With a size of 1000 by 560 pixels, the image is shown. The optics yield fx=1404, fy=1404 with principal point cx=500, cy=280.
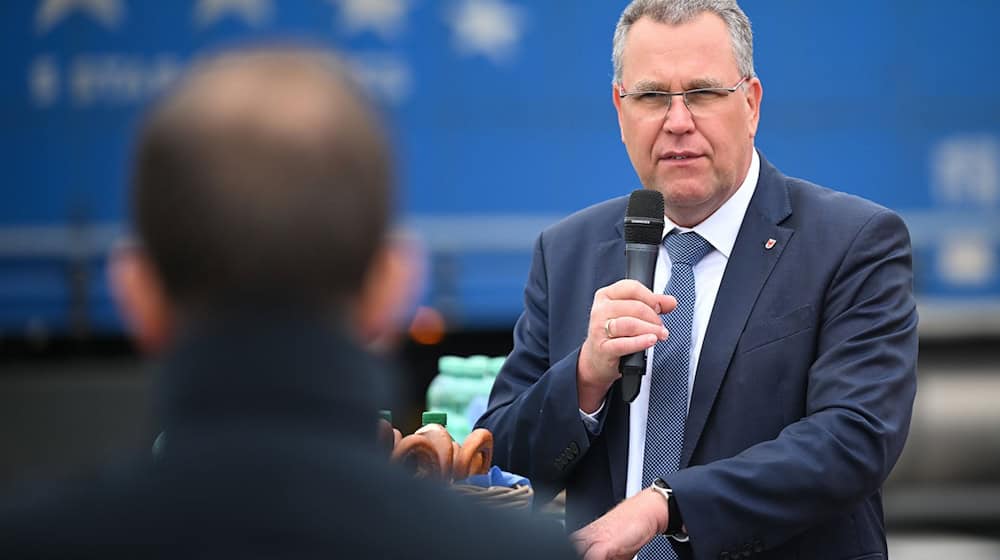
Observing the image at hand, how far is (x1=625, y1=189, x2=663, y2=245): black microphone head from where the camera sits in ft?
6.79

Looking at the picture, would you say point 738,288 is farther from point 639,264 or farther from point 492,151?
point 492,151

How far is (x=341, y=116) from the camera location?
798 mm

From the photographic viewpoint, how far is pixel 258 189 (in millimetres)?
773

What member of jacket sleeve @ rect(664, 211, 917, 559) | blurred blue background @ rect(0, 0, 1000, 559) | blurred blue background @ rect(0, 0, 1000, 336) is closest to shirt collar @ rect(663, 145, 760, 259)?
jacket sleeve @ rect(664, 211, 917, 559)

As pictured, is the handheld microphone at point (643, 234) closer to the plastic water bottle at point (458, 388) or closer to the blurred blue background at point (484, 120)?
the plastic water bottle at point (458, 388)

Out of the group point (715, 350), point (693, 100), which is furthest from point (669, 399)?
point (693, 100)

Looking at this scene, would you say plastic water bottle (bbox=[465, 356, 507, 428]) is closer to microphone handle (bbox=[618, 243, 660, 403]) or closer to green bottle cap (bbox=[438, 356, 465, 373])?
green bottle cap (bbox=[438, 356, 465, 373])

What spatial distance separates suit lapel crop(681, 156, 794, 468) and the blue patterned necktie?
20mm

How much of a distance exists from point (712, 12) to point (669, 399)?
0.60 metres

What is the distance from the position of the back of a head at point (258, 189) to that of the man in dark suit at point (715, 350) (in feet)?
3.59

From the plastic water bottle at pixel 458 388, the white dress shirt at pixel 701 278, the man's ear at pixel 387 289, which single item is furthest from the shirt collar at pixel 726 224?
the man's ear at pixel 387 289

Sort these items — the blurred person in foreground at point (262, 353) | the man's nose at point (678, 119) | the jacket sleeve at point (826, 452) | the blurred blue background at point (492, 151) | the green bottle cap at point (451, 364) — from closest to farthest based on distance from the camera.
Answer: the blurred person in foreground at point (262, 353), the jacket sleeve at point (826, 452), the man's nose at point (678, 119), the green bottle cap at point (451, 364), the blurred blue background at point (492, 151)

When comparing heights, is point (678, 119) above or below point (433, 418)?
above

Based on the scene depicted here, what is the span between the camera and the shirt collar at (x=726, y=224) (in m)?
2.17
